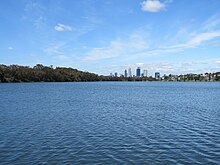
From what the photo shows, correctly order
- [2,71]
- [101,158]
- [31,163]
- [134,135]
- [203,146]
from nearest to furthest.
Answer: [31,163]
[101,158]
[203,146]
[134,135]
[2,71]

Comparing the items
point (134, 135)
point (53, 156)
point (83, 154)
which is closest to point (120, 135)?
point (134, 135)

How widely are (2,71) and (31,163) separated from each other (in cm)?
16518

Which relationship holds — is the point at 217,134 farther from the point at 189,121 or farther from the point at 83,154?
the point at 83,154

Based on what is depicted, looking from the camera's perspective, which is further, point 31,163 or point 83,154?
point 83,154

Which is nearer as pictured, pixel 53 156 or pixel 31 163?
pixel 31 163

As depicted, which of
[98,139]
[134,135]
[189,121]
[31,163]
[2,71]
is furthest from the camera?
[2,71]

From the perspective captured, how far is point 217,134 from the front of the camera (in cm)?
2214

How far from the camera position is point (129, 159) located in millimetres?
15516

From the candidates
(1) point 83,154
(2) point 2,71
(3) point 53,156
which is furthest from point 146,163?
(2) point 2,71

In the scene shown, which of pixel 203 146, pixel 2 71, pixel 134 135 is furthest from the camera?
pixel 2 71

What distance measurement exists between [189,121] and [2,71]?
520 ft

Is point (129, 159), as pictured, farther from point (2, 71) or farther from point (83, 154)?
point (2, 71)

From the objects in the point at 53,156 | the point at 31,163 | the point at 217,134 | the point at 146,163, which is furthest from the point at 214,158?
the point at 31,163

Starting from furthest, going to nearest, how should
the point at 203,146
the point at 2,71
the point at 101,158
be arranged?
1. the point at 2,71
2. the point at 203,146
3. the point at 101,158
